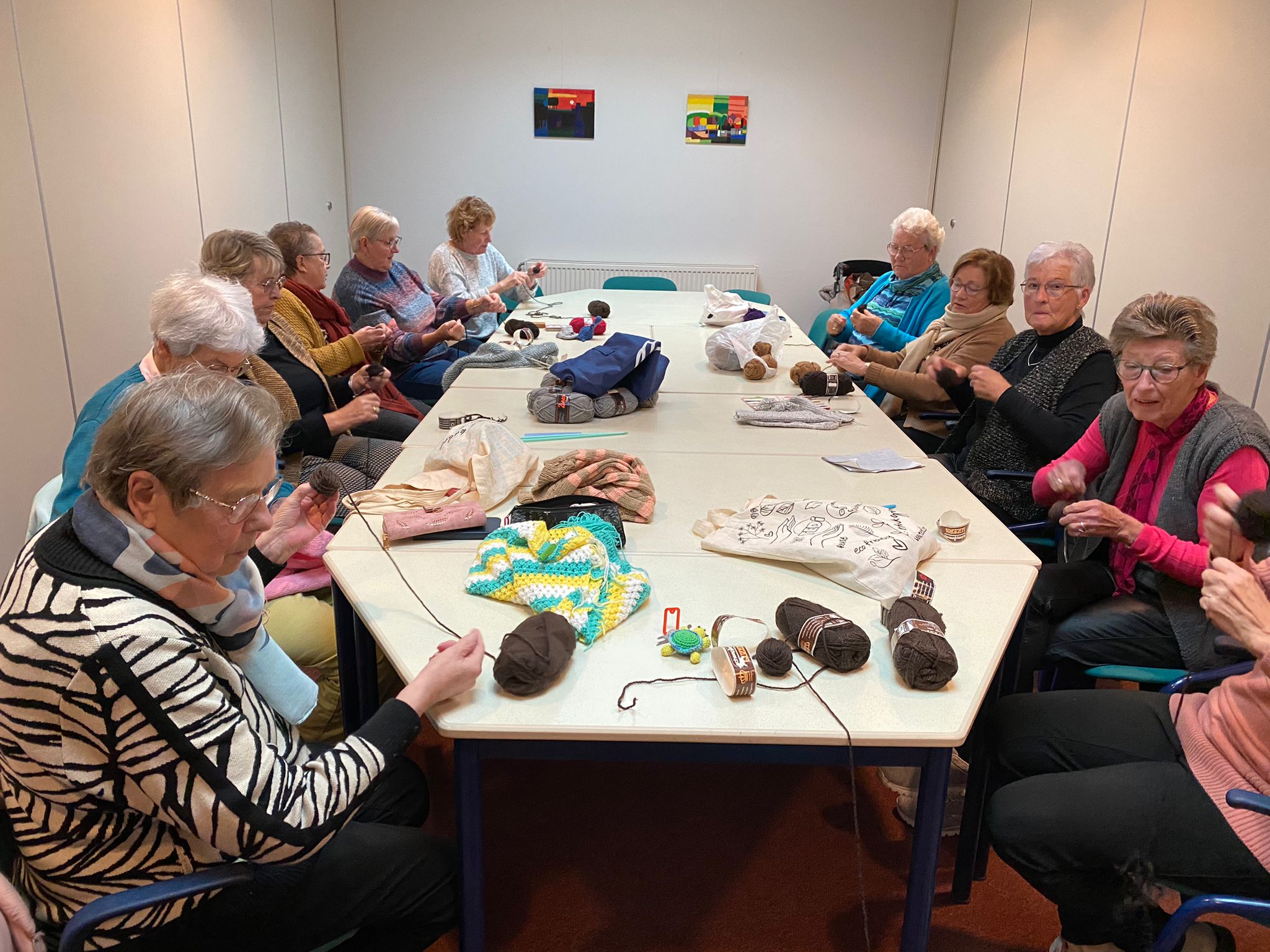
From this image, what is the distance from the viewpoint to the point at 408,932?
1.44 m

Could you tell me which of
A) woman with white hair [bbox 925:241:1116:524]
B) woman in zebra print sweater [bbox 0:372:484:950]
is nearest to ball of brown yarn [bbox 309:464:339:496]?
woman in zebra print sweater [bbox 0:372:484:950]

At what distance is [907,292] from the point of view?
167 inches

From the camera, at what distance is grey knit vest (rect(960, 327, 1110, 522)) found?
2691 mm

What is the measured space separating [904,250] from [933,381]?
1.02 m

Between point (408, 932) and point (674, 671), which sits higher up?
point (674, 671)

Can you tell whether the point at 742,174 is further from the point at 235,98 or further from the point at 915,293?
the point at 235,98

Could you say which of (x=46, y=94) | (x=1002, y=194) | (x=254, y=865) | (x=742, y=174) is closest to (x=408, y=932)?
(x=254, y=865)

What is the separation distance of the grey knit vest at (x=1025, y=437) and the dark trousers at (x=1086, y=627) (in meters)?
0.44

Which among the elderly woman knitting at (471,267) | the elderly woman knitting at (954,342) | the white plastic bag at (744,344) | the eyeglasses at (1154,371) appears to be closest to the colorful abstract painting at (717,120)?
the elderly woman knitting at (471,267)

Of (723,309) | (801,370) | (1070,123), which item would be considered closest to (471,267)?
(723,309)

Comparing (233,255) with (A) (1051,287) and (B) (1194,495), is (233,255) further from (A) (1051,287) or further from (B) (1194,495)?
(B) (1194,495)

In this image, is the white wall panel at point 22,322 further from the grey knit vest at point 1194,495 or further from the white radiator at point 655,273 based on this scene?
the white radiator at point 655,273

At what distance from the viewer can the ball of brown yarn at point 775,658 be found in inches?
56.8

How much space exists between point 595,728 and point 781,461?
4.40 ft
